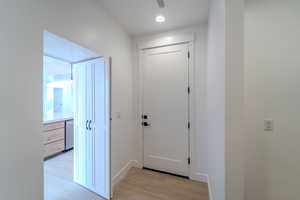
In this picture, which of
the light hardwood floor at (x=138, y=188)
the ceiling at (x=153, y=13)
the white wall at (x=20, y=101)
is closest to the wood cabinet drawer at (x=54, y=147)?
the light hardwood floor at (x=138, y=188)

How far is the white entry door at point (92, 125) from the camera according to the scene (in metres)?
1.94

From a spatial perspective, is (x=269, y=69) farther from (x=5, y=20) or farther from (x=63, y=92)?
(x=63, y=92)

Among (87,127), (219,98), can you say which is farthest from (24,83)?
(219,98)

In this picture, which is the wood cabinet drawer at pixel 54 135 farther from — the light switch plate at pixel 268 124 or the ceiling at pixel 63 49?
the light switch plate at pixel 268 124

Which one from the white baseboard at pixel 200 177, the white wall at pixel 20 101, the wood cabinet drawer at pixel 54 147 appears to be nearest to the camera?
the white wall at pixel 20 101

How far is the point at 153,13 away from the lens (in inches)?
84.2

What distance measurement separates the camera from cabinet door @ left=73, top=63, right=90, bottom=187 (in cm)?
217

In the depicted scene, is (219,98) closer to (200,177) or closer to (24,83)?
(24,83)

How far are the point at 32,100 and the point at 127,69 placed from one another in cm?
180

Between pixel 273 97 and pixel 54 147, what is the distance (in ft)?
14.5

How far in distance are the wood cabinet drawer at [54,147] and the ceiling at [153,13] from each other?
3266 mm

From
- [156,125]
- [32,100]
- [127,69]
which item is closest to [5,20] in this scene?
[32,100]

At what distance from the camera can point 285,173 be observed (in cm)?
141

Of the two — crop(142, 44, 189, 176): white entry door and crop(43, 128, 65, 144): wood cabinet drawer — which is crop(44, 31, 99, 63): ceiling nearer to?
crop(142, 44, 189, 176): white entry door
